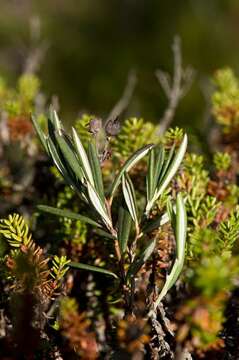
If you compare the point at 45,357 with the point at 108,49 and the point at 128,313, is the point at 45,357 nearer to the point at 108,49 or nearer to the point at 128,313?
the point at 128,313

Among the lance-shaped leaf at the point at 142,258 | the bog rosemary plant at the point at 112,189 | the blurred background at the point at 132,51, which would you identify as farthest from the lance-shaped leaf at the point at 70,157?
the blurred background at the point at 132,51

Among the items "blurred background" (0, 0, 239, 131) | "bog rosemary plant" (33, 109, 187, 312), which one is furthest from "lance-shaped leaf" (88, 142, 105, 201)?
"blurred background" (0, 0, 239, 131)

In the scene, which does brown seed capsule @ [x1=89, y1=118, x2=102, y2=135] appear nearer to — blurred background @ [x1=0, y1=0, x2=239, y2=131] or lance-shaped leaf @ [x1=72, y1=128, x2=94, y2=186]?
lance-shaped leaf @ [x1=72, y1=128, x2=94, y2=186]

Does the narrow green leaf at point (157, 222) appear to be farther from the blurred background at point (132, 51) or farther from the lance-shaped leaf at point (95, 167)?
the blurred background at point (132, 51)

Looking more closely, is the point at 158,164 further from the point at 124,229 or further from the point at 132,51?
the point at 132,51

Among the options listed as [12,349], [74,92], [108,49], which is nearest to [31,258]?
[12,349]

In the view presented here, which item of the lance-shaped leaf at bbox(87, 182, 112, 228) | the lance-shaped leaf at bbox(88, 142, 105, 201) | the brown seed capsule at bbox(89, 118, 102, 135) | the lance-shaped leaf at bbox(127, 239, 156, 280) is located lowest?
the lance-shaped leaf at bbox(127, 239, 156, 280)

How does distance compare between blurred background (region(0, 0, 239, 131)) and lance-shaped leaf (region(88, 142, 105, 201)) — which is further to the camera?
blurred background (region(0, 0, 239, 131))
